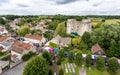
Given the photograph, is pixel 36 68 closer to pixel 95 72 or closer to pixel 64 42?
pixel 95 72

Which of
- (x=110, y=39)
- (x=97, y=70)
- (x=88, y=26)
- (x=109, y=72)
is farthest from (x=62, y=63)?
(x=88, y=26)

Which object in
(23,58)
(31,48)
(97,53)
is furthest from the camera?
(31,48)

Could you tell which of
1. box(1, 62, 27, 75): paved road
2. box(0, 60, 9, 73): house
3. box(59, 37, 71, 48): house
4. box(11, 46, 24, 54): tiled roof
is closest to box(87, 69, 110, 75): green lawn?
box(1, 62, 27, 75): paved road

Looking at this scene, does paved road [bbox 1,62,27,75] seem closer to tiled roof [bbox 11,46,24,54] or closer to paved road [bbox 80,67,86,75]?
tiled roof [bbox 11,46,24,54]

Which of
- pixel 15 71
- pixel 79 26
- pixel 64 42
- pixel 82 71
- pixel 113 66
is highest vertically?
pixel 79 26

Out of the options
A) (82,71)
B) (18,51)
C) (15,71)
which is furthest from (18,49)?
(82,71)

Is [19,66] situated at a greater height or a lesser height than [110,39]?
lesser

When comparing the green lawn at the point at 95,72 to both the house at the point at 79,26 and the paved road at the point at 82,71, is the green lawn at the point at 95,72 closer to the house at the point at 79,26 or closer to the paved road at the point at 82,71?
the paved road at the point at 82,71

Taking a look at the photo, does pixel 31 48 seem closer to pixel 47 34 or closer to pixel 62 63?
pixel 62 63
